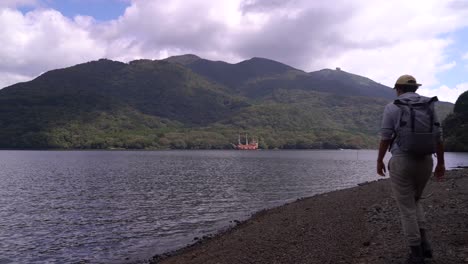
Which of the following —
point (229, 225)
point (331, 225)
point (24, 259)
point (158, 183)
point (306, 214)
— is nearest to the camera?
point (331, 225)

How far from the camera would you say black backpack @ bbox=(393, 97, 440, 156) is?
8180 millimetres

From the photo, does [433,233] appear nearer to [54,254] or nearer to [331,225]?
[331,225]

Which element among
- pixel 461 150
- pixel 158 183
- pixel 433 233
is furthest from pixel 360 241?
pixel 461 150

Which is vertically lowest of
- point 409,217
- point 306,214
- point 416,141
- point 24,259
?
point 24,259

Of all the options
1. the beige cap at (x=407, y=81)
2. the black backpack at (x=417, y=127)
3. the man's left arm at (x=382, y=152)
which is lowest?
the man's left arm at (x=382, y=152)

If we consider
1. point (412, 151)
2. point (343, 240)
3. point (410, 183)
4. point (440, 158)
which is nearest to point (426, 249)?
point (410, 183)

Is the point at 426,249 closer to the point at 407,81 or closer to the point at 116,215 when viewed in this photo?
A: the point at 407,81

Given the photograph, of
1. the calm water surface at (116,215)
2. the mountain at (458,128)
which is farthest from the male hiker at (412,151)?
the mountain at (458,128)

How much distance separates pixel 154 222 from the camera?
27.8 meters

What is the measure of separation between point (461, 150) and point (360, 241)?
6066 inches

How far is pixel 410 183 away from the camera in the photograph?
854 cm

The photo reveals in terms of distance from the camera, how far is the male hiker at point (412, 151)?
27.0 feet

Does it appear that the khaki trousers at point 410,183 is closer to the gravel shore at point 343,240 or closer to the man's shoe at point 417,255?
the man's shoe at point 417,255

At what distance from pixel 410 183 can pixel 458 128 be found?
16290cm
